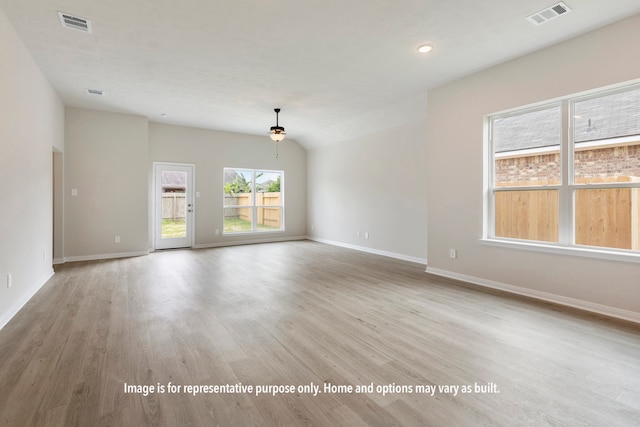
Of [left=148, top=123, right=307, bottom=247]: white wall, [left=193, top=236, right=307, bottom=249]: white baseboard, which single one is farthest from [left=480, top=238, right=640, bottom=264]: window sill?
[left=148, top=123, right=307, bottom=247]: white wall

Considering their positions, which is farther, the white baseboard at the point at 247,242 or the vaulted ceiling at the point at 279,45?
the white baseboard at the point at 247,242

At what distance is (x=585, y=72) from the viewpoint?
3.19 m

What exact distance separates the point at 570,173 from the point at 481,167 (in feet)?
3.15

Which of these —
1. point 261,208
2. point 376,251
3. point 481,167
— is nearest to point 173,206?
point 261,208

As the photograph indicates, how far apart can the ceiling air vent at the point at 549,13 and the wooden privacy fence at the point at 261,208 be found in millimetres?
6959

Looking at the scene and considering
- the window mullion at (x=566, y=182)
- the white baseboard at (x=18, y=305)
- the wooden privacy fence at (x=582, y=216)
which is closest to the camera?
the white baseboard at (x=18, y=305)

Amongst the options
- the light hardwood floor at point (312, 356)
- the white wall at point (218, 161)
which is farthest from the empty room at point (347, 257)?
the white wall at point (218, 161)

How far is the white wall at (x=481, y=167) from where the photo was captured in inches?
118

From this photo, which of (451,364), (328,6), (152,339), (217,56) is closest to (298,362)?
(451,364)

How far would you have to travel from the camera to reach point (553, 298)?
11.3 feet

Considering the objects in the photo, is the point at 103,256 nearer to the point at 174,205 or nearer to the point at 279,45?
the point at 174,205

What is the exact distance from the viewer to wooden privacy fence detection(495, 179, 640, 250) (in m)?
3.06

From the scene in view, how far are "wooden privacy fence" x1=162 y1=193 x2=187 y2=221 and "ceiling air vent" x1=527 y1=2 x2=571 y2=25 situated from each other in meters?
7.14

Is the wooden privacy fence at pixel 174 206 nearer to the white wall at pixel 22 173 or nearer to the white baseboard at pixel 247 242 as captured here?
the white baseboard at pixel 247 242
